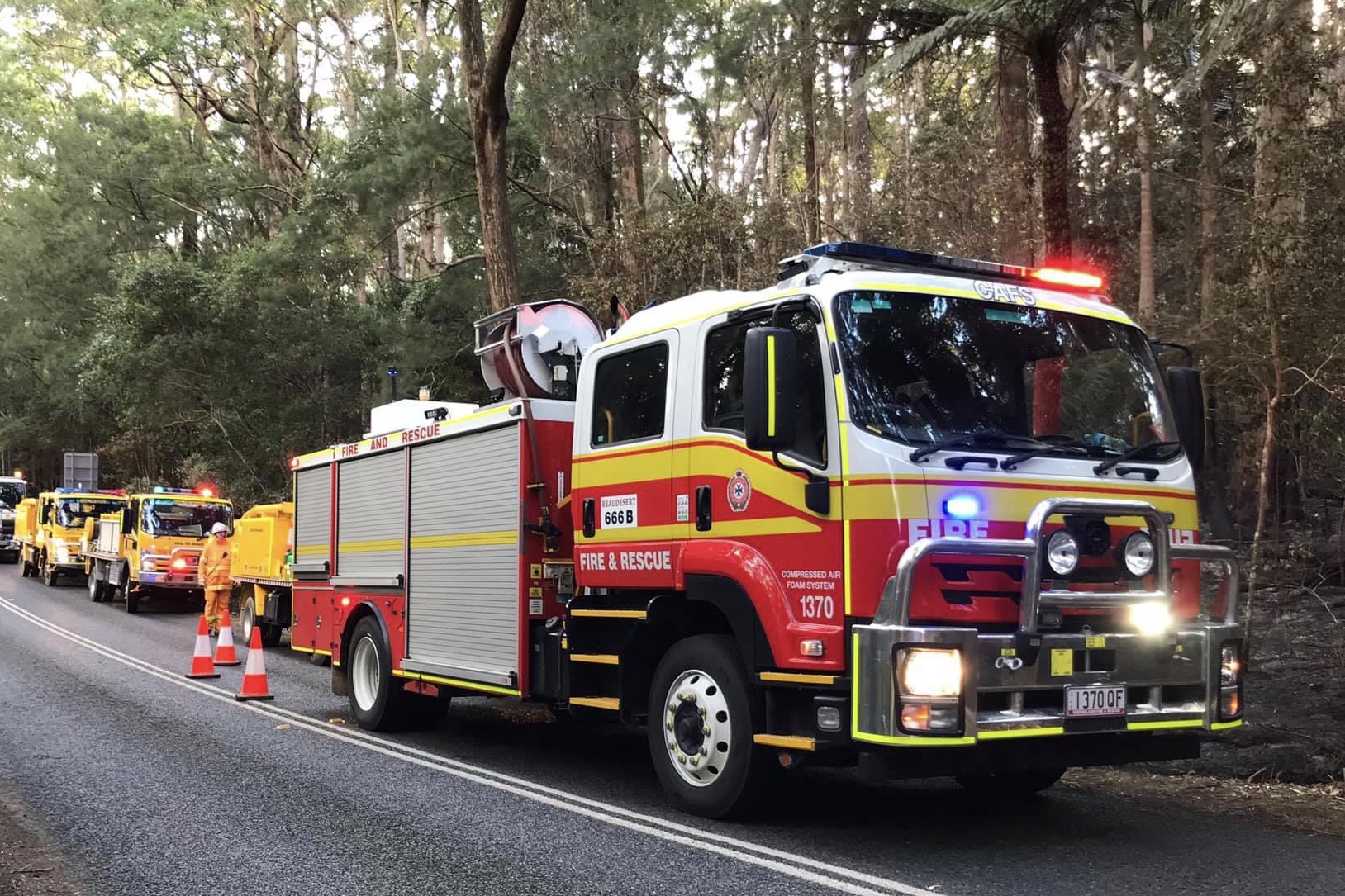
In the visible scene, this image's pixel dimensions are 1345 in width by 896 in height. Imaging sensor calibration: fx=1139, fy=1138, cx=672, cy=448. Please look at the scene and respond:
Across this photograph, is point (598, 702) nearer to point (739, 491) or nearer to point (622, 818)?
point (622, 818)

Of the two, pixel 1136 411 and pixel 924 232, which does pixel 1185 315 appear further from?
pixel 1136 411

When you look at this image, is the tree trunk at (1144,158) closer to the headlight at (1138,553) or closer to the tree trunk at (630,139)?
the tree trunk at (630,139)

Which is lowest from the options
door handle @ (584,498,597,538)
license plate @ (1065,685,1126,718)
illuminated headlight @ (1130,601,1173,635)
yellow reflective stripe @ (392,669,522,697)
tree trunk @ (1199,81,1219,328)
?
yellow reflective stripe @ (392,669,522,697)

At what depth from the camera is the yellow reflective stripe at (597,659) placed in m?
6.88

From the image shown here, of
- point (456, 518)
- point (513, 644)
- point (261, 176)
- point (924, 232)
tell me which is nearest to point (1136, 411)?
point (513, 644)

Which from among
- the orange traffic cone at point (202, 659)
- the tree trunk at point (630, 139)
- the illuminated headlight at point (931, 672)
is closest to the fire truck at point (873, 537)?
the illuminated headlight at point (931, 672)

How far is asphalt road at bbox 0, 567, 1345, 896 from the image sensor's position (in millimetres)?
5137

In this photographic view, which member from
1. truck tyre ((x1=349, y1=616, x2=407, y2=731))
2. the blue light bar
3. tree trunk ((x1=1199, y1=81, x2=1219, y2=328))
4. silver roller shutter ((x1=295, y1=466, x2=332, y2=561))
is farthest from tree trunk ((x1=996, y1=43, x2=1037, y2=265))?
truck tyre ((x1=349, y1=616, x2=407, y2=731))

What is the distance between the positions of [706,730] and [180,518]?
1865 centimetres

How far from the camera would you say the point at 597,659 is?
701 centimetres

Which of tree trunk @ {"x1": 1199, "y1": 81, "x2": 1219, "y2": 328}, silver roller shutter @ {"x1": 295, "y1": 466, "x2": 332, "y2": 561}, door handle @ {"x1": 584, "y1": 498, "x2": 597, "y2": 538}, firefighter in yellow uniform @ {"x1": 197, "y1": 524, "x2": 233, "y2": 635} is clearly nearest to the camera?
door handle @ {"x1": 584, "y1": 498, "x2": 597, "y2": 538}

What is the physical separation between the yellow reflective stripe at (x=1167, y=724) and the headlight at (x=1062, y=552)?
841mm

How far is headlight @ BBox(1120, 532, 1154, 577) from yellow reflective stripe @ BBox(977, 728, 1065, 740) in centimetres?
88

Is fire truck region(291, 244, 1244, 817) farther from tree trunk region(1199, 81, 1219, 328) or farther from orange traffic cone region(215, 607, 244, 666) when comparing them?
tree trunk region(1199, 81, 1219, 328)
